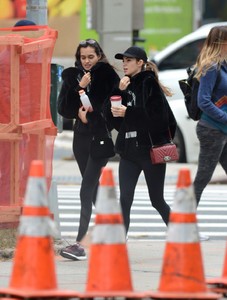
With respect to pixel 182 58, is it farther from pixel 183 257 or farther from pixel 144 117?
pixel 183 257

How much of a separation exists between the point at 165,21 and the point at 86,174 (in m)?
20.6

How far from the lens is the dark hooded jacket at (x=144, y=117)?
8938 millimetres

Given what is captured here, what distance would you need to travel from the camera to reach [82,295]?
21.4ft

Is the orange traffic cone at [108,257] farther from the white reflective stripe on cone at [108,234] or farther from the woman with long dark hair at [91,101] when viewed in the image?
the woman with long dark hair at [91,101]

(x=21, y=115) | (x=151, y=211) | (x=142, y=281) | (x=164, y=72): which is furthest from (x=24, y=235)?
(x=164, y=72)

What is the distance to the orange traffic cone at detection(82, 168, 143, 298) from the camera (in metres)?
6.58

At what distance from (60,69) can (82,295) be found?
4.67 m

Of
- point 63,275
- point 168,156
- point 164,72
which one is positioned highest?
point 168,156

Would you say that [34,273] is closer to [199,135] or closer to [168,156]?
[168,156]

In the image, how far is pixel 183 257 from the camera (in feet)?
21.8

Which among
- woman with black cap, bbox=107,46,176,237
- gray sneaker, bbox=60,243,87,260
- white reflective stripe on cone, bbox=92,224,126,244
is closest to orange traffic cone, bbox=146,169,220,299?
white reflective stripe on cone, bbox=92,224,126,244

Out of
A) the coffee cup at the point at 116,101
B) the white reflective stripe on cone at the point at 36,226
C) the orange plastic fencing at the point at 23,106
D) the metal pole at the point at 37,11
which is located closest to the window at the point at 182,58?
the metal pole at the point at 37,11

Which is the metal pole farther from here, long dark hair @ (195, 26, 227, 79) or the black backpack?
long dark hair @ (195, 26, 227, 79)

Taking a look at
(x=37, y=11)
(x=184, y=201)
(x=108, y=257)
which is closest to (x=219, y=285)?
(x=184, y=201)
